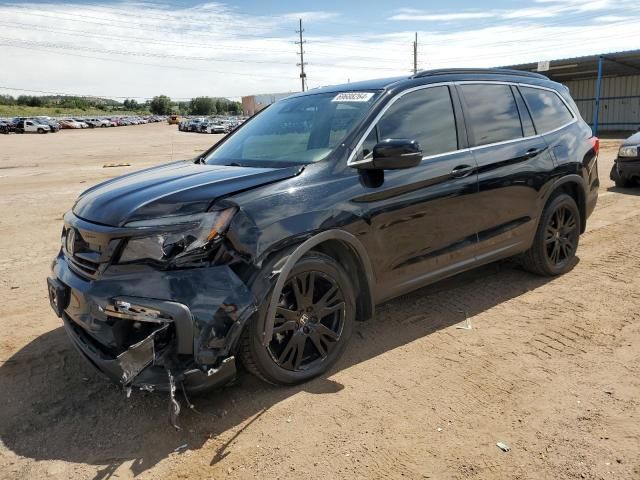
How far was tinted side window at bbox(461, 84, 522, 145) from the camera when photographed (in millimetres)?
4289

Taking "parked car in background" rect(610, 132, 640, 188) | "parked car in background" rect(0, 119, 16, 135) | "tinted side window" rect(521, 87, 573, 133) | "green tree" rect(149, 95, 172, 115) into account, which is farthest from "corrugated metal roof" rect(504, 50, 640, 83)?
"green tree" rect(149, 95, 172, 115)

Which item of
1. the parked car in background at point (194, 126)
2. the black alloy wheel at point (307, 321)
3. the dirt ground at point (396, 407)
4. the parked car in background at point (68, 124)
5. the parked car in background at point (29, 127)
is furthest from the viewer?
the parked car in background at point (68, 124)

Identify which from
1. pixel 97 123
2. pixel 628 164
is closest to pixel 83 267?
pixel 628 164

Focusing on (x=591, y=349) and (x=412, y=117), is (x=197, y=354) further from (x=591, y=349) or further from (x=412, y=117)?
(x=591, y=349)

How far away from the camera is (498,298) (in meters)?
4.68

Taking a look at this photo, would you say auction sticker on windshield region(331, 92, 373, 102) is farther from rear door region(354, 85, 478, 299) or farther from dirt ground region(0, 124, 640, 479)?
dirt ground region(0, 124, 640, 479)

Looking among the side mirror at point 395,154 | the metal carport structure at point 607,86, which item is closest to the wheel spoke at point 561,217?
the side mirror at point 395,154

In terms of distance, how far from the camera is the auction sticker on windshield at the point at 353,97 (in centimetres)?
380

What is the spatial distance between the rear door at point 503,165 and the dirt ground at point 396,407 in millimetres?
608

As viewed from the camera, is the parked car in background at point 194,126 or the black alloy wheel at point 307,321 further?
the parked car in background at point 194,126

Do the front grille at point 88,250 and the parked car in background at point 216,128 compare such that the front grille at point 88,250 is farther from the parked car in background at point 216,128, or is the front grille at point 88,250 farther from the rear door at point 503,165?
the parked car in background at point 216,128

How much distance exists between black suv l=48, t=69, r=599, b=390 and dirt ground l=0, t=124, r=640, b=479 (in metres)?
0.35

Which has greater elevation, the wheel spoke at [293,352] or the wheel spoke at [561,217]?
the wheel spoke at [561,217]

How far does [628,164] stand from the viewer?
938 centimetres
